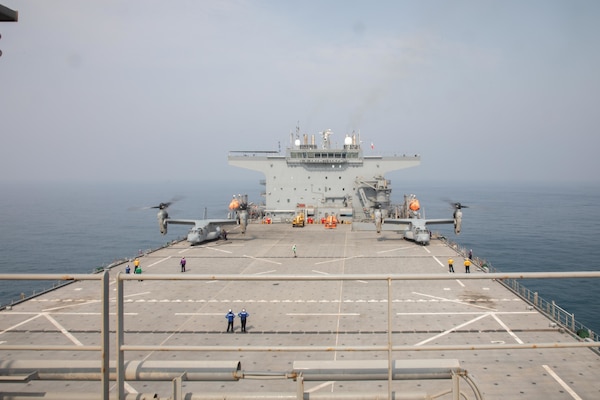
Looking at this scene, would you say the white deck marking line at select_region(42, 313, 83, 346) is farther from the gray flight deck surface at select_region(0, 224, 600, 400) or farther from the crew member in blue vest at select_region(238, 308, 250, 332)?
the crew member in blue vest at select_region(238, 308, 250, 332)

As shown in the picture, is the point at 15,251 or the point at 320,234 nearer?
the point at 320,234

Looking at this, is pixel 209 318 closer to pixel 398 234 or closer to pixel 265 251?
pixel 265 251

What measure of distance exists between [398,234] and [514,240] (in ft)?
90.4

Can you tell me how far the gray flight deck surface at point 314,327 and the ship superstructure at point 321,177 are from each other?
710 inches

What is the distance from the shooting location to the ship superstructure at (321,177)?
45.6 m

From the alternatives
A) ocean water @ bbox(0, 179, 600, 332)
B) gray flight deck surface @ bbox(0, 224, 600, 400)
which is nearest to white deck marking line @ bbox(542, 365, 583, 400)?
gray flight deck surface @ bbox(0, 224, 600, 400)

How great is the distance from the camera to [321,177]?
46031mm

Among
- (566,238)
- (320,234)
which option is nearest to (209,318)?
(320,234)

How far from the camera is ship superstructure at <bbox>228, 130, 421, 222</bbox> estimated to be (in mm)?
45594

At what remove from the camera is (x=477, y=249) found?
2184 inches

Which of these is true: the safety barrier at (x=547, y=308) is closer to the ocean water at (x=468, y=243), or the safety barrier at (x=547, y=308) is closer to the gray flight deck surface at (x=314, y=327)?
the gray flight deck surface at (x=314, y=327)

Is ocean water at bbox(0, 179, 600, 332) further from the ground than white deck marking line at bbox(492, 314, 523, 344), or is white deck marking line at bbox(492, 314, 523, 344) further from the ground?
white deck marking line at bbox(492, 314, 523, 344)

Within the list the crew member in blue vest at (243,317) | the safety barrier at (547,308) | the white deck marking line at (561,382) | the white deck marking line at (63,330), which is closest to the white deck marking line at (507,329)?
the safety barrier at (547,308)

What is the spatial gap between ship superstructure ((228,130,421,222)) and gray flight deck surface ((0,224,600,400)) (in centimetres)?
1802
